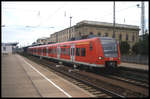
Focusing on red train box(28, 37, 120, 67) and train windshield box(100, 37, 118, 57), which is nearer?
red train box(28, 37, 120, 67)

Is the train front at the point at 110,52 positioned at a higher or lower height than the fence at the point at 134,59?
higher

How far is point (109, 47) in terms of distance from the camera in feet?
45.5

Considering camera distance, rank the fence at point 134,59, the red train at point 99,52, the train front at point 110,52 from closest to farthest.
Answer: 1. the red train at point 99,52
2. the train front at point 110,52
3. the fence at point 134,59

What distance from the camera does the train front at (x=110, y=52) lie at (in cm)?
1358

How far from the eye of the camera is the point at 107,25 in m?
46.6

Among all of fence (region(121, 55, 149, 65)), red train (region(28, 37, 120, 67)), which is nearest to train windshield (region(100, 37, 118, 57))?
red train (region(28, 37, 120, 67))

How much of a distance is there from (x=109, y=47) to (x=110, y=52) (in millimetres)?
370

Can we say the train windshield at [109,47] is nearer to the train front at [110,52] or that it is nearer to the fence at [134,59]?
the train front at [110,52]

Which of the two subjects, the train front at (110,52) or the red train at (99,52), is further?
the train front at (110,52)

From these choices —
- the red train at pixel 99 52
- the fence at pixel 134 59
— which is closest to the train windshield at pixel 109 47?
the red train at pixel 99 52

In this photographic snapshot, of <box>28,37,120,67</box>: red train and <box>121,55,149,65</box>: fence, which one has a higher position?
<box>28,37,120,67</box>: red train

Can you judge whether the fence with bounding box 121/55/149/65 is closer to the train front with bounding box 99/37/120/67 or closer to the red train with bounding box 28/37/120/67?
the train front with bounding box 99/37/120/67

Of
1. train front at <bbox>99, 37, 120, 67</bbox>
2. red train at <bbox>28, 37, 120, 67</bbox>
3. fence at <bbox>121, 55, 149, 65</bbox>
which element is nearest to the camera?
red train at <bbox>28, 37, 120, 67</bbox>

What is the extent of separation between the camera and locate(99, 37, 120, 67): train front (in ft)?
44.5
